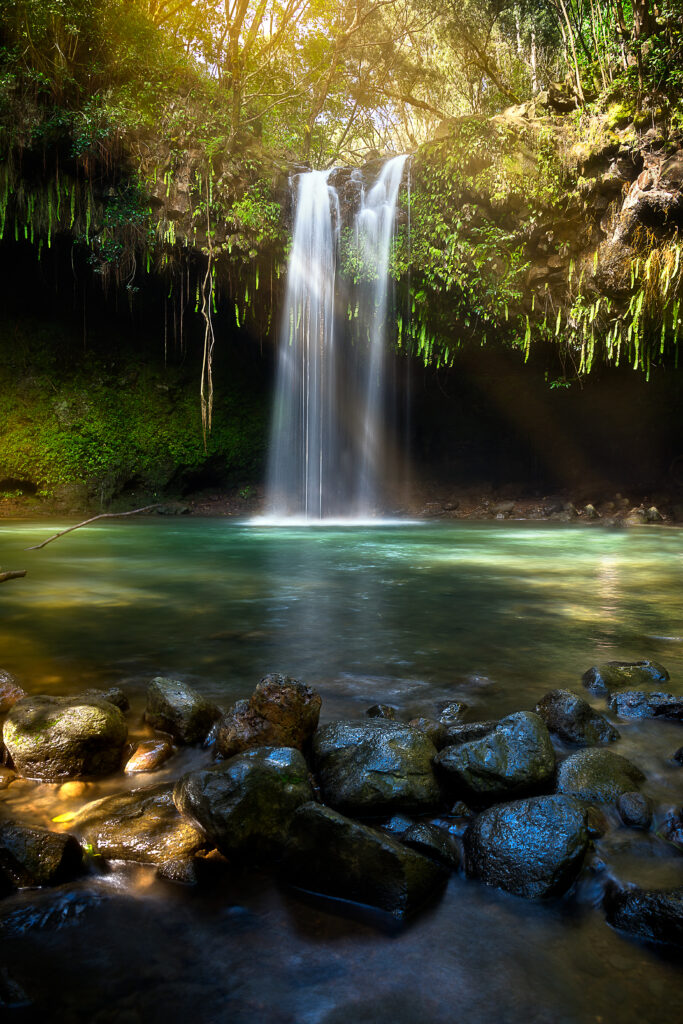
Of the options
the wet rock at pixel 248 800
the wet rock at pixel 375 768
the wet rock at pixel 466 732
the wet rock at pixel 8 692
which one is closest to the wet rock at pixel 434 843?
the wet rock at pixel 375 768

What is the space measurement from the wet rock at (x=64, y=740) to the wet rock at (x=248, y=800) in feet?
1.42

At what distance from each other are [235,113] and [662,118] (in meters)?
7.50

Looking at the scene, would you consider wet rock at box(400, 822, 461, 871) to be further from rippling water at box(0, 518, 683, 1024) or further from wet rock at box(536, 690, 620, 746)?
wet rock at box(536, 690, 620, 746)

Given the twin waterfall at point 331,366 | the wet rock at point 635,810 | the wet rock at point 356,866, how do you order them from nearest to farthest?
the wet rock at point 356,866 < the wet rock at point 635,810 < the twin waterfall at point 331,366

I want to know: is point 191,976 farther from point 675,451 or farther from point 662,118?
point 675,451

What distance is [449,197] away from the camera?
11969 mm

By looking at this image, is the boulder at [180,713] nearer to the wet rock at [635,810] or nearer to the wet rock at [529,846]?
the wet rock at [529,846]

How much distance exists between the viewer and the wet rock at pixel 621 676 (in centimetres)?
308

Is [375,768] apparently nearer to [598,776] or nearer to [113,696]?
[598,776]

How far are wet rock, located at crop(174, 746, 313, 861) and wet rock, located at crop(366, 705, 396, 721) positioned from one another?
2.33 ft

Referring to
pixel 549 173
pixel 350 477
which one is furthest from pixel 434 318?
pixel 350 477

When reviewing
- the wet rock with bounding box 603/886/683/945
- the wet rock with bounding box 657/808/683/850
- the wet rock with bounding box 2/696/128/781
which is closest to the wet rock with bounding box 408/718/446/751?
the wet rock with bounding box 657/808/683/850

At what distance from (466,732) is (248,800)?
92 cm

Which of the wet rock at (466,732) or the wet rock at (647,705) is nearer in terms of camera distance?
the wet rock at (466,732)
